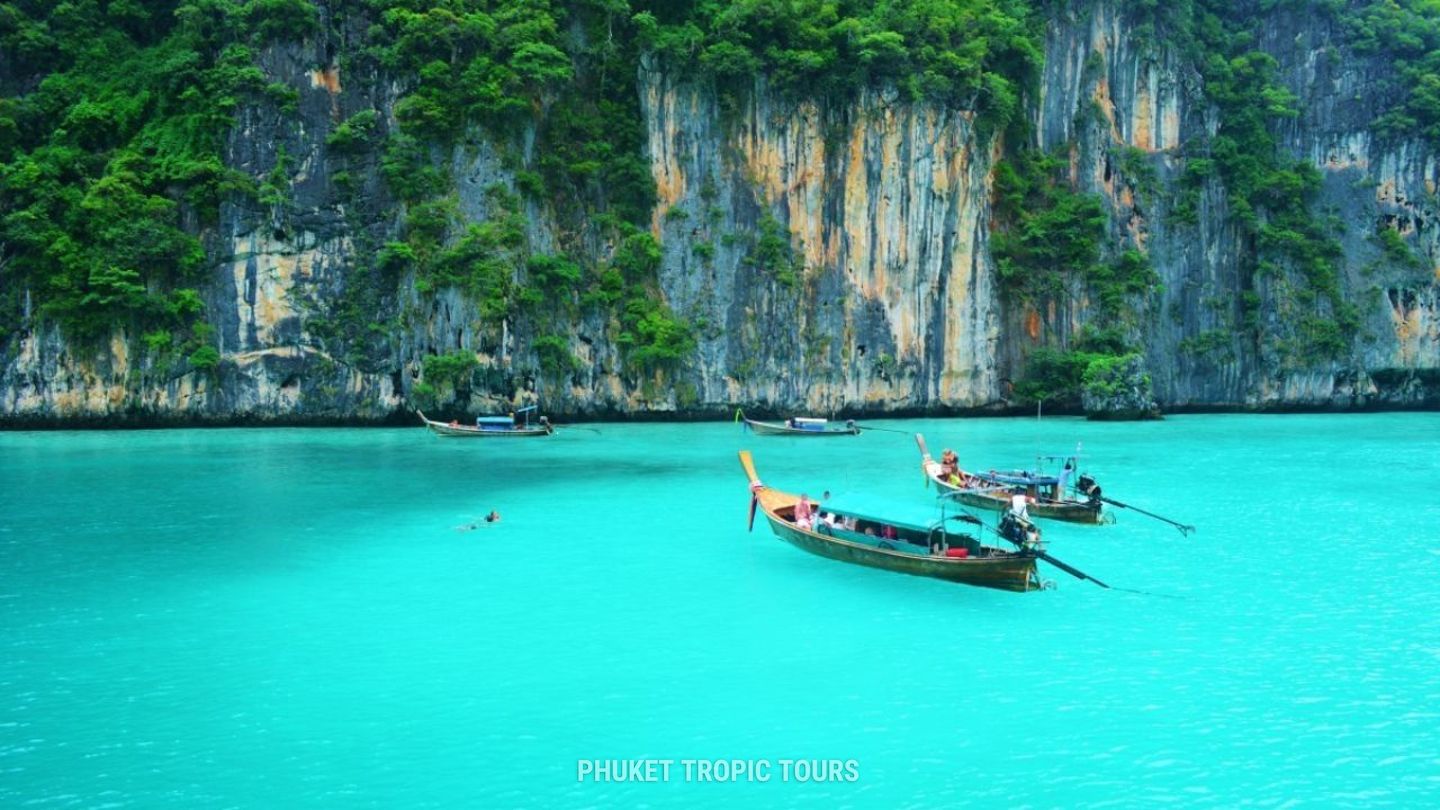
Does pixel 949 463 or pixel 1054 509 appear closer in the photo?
pixel 1054 509

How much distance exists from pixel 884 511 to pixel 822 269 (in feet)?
97.5

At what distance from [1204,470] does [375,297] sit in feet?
98.6

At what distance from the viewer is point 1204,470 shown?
90.3 feet

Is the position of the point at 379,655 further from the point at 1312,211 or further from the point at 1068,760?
the point at 1312,211

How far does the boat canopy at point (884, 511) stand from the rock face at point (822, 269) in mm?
25690

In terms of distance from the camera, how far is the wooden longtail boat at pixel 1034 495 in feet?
66.5

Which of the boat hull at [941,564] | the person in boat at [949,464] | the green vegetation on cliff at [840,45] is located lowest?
the boat hull at [941,564]

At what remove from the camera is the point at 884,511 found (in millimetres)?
16344

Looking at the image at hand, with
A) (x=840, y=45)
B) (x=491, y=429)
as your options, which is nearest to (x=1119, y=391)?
(x=840, y=45)

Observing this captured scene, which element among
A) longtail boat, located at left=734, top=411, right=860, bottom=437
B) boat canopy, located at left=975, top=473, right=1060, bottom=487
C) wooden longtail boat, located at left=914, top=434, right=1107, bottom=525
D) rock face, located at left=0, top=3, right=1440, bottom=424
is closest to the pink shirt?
wooden longtail boat, located at left=914, top=434, right=1107, bottom=525

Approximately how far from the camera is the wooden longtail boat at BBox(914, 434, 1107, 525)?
2028cm

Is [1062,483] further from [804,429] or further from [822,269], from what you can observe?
[822,269]

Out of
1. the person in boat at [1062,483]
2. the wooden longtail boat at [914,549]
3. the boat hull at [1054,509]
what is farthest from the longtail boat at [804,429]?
the wooden longtail boat at [914,549]

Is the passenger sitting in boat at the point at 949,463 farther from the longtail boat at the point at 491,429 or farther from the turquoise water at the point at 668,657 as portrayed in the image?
the longtail boat at the point at 491,429
